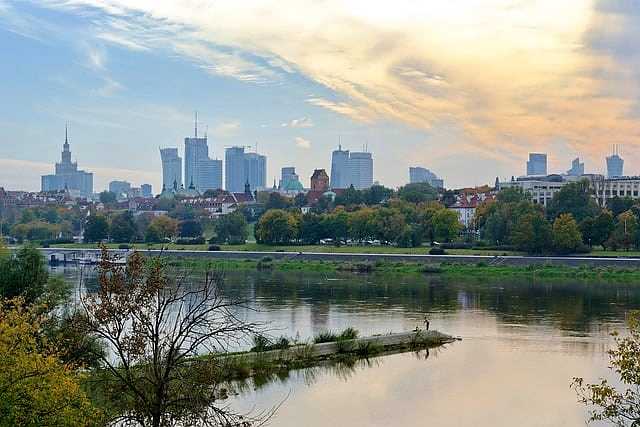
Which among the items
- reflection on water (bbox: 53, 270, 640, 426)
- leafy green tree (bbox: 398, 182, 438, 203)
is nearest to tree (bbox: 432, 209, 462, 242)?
reflection on water (bbox: 53, 270, 640, 426)

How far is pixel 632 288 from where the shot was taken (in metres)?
51.2

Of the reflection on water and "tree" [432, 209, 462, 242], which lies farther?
"tree" [432, 209, 462, 242]

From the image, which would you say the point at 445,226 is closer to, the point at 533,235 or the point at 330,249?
the point at 330,249

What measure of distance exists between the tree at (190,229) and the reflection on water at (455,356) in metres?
54.7

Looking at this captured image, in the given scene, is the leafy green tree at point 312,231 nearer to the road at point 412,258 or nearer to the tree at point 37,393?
the road at point 412,258

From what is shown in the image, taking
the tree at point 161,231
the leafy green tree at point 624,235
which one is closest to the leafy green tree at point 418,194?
the tree at point 161,231

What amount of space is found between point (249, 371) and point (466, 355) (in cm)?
719

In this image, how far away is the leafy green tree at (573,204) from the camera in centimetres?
7988

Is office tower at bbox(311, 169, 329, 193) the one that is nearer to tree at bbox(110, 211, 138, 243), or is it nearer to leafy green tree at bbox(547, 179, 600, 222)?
tree at bbox(110, 211, 138, 243)

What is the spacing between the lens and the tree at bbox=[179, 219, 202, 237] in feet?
348

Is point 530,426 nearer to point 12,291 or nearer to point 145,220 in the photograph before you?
point 12,291

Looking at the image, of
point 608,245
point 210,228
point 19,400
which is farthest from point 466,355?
point 210,228

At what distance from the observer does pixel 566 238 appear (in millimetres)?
68688

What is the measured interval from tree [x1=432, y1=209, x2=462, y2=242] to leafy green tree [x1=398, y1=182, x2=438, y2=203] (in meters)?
31.7
